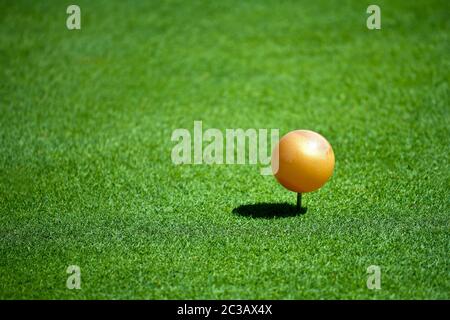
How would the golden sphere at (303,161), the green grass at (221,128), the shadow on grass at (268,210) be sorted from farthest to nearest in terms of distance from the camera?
1. the shadow on grass at (268,210)
2. the golden sphere at (303,161)
3. the green grass at (221,128)

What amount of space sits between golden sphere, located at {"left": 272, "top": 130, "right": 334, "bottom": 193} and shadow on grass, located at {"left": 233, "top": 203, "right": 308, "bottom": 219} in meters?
0.41

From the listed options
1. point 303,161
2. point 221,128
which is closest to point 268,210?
point 303,161

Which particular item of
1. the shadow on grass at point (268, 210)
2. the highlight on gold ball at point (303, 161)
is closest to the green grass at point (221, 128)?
the shadow on grass at point (268, 210)

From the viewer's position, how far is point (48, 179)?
29.4ft

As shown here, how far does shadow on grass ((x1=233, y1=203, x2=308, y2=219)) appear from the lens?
7.85 meters

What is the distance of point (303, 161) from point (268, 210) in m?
0.91

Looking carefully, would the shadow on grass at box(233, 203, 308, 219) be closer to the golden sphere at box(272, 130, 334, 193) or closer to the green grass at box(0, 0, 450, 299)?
the green grass at box(0, 0, 450, 299)

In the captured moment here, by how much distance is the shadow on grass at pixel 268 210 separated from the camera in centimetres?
785

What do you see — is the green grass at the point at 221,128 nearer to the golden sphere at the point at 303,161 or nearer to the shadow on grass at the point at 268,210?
the shadow on grass at the point at 268,210

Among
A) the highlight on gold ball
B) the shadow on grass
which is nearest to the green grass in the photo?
the shadow on grass

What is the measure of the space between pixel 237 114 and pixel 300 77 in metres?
1.74

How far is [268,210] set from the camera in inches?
315

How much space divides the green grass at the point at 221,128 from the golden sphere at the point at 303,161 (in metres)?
0.48
